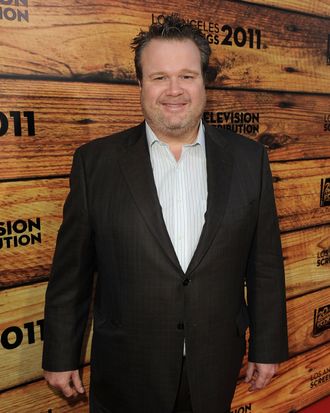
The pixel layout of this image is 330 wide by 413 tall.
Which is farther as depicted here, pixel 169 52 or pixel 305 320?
pixel 305 320

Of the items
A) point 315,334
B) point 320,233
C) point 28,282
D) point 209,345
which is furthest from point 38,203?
point 315,334

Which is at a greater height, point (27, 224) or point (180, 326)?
point (27, 224)

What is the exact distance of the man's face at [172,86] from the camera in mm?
1592

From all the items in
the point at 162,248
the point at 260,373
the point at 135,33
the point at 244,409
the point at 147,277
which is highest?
the point at 135,33

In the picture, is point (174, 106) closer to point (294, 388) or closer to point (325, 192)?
point (325, 192)

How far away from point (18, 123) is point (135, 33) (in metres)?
0.64

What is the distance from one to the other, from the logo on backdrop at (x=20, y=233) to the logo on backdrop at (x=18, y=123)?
14.0 inches

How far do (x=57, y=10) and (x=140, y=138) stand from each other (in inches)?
24.7

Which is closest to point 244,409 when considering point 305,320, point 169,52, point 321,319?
point 305,320

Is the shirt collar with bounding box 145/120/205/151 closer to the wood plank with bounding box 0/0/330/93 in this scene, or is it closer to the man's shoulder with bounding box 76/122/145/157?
the man's shoulder with bounding box 76/122/145/157

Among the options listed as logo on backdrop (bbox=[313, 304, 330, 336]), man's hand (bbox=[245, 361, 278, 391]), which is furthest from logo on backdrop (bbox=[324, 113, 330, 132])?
man's hand (bbox=[245, 361, 278, 391])

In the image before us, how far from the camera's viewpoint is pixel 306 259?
2686 millimetres

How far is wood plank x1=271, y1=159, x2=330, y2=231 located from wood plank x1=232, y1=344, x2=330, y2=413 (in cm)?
86

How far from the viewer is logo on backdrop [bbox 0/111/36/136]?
1.74 meters
